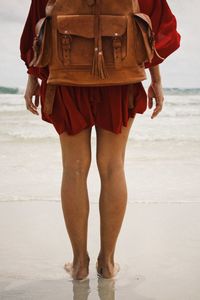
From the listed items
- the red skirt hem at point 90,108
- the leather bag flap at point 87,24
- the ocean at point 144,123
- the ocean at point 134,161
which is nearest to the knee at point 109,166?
the red skirt hem at point 90,108

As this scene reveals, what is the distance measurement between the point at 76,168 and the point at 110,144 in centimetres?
15

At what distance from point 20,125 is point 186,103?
494 centimetres

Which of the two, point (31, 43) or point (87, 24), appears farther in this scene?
point (31, 43)

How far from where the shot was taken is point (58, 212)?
304 centimetres

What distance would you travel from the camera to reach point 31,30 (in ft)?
6.49

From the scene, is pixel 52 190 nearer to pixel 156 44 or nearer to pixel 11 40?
pixel 156 44

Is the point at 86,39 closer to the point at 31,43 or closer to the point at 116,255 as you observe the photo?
the point at 31,43

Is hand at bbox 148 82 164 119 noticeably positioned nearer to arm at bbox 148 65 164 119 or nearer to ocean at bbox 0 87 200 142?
arm at bbox 148 65 164 119

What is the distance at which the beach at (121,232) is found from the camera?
198 centimetres

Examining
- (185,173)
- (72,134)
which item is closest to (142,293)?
(72,134)

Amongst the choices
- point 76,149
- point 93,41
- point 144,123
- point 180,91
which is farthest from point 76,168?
point 180,91

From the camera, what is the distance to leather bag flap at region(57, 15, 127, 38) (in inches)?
69.7

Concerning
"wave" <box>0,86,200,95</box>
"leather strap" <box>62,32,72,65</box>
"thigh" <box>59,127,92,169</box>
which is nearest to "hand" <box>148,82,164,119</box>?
"thigh" <box>59,127,92,169</box>

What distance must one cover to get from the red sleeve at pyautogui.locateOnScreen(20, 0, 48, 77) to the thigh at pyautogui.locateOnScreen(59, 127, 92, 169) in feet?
0.86
